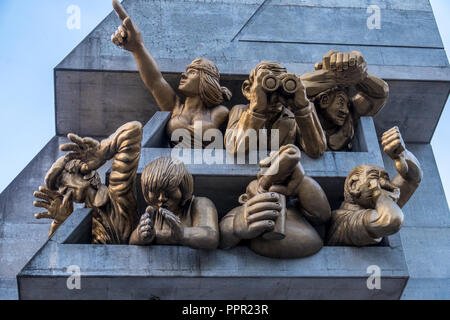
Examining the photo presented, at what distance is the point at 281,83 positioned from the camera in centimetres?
693

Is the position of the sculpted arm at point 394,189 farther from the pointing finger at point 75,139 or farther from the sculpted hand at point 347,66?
the pointing finger at point 75,139

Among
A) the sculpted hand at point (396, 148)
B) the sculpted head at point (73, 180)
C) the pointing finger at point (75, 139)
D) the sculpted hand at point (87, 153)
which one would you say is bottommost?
the sculpted hand at point (396, 148)

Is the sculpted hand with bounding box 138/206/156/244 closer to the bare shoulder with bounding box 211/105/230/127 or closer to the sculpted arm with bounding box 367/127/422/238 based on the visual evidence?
the bare shoulder with bounding box 211/105/230/127

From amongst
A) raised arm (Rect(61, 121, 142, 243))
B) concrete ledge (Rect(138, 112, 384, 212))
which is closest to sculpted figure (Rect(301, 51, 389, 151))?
concrete ledge (Rect(138, 112, 384, 212))

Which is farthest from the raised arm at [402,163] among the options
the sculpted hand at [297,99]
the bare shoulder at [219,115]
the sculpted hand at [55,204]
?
the sculpted hand at [55,204]

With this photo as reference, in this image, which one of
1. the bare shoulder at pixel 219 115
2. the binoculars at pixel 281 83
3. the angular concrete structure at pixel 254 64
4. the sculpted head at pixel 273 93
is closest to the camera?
the binoculars at pixel 281 83

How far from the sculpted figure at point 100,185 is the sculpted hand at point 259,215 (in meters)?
1.31

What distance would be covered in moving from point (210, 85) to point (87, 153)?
181 centimetres

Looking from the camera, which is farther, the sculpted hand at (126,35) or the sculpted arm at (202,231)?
the sculpted hand at (126,35)

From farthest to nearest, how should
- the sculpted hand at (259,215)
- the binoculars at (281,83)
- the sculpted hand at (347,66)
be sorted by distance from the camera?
1. the sculpted hand at (347,66)
2. the binoculars at (281,83)
3. the sculpted hand at (259,215)

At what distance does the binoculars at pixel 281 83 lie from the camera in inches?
270

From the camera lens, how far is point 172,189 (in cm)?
648

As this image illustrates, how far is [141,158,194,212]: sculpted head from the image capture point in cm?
645
